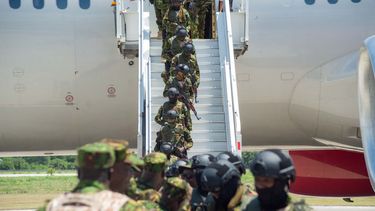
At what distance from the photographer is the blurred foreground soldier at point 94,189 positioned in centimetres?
325

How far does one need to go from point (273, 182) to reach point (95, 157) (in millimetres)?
941

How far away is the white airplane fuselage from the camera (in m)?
11.9

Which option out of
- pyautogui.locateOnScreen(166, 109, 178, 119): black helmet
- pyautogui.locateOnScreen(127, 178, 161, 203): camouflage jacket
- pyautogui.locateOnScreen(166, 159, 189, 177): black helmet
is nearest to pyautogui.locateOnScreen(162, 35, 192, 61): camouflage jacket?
pyautogui.locateOnScreen(166, 109, 178, 119): black helmet

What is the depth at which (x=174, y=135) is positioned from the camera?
8.98 m

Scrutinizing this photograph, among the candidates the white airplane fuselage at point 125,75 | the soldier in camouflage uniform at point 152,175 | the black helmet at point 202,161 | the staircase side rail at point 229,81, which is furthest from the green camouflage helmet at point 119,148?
the white airplane fuselage at point 125,75

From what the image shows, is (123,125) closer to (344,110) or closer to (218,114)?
(218,114)

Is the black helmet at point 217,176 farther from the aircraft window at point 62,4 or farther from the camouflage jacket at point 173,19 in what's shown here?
the aircraft window at point 62,4

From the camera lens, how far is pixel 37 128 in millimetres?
12281

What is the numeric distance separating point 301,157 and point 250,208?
1062 cm

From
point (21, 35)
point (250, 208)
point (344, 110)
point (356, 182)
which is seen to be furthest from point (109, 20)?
point (250, 208)

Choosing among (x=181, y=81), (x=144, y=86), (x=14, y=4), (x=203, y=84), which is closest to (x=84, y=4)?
(x=14, y=4)

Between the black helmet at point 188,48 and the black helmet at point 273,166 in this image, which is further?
the black helmet at point 188,48

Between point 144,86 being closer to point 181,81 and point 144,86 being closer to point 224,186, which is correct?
point 181,81

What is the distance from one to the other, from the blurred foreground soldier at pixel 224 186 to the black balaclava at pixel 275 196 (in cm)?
43
